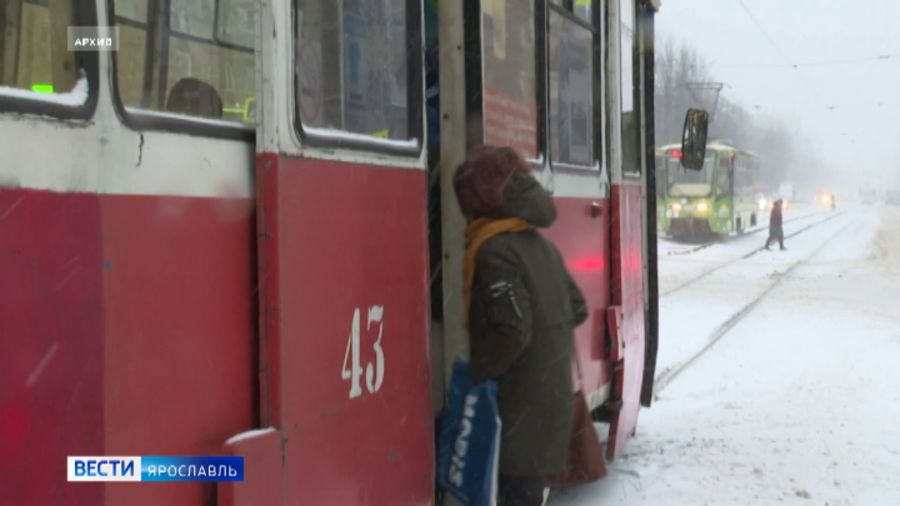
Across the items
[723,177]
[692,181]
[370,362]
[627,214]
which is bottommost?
[370,362]

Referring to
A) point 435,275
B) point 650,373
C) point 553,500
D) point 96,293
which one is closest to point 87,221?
point 96,293

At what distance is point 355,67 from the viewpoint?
3.07 meters

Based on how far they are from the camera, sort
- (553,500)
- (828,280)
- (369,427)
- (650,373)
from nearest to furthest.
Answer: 1. (369,427)
2. (553,500)
3. (650,373)
4. (828,280)

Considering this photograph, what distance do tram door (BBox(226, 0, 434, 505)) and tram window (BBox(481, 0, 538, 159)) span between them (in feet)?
1.87

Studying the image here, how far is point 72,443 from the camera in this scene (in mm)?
1959

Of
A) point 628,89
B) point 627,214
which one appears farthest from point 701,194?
point 627,214

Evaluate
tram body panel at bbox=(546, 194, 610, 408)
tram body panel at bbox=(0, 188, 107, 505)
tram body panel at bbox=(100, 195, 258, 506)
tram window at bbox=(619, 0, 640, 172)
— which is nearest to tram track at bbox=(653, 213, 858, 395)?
tram window at bbox=(619, 0, 640, 172)

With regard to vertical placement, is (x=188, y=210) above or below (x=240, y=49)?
below

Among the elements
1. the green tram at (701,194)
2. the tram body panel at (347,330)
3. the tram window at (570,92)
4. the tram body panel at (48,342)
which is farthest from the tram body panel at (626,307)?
the green tram at (701,194)

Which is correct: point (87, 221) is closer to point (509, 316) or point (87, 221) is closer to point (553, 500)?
point (509, 316)

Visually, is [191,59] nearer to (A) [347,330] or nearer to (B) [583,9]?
(A) [347,330]

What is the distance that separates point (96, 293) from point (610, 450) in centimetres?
405

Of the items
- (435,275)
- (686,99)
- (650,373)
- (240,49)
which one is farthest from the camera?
(686,99)

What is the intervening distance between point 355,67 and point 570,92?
2.14 metres
